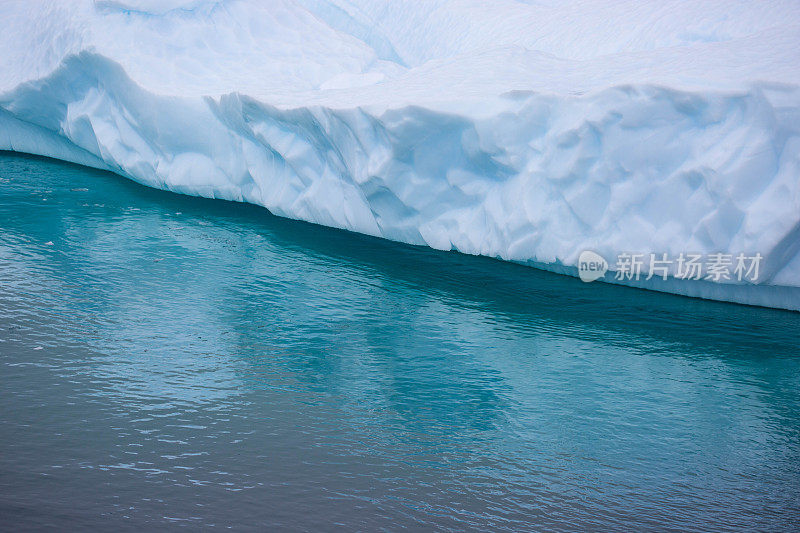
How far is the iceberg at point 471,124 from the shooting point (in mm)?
5887

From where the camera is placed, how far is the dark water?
11.2 feet

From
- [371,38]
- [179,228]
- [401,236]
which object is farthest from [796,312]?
[371,38]

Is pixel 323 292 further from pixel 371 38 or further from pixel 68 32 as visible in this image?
pixel 371 38

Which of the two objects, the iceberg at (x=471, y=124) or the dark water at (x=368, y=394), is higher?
the iceberg at (x=471, y=124)

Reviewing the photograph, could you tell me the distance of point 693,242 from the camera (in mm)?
5973

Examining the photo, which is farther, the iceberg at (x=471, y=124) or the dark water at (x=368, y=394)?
the iceberg at (x=471, y=124)

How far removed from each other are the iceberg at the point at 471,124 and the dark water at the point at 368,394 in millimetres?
624

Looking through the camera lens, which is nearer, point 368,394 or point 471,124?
point 368,394

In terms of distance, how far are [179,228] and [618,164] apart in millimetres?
4493

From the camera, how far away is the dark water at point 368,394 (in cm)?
340

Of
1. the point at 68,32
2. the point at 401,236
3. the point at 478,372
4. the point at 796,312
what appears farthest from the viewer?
the point at 68,32

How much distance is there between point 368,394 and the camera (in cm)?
454

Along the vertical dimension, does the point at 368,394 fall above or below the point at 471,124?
below

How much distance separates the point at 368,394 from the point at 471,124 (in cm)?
306
